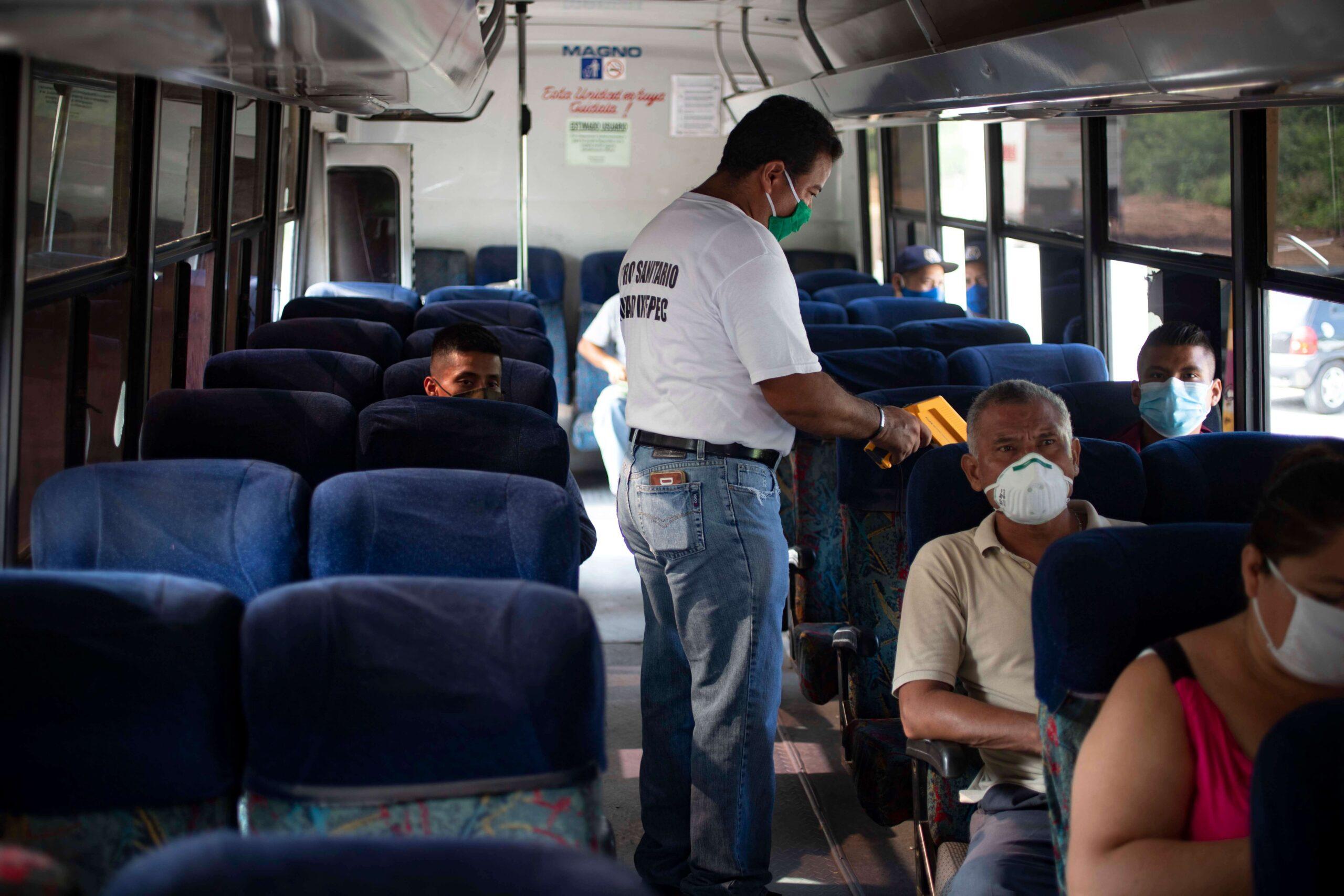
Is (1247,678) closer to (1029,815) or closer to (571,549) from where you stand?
(1029,815)

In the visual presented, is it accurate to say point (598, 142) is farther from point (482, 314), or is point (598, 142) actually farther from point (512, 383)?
point (512, 383)

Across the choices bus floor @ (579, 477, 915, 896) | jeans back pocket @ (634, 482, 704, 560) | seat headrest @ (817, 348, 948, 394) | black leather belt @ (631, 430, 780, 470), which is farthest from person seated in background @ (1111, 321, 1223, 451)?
jeans back pocket @ (634, 482, 704, 560)

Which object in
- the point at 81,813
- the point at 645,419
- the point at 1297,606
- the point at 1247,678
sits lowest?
the point at 81,813

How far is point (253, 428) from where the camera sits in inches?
123

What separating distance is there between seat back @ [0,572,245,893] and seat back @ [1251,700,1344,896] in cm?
133

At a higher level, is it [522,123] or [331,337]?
[522,123]

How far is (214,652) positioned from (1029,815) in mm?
1440

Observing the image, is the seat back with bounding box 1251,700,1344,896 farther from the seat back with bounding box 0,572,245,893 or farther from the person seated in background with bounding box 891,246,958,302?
the person seated in background with bounding box 891,246,958,302

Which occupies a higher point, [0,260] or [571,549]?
[0,260]

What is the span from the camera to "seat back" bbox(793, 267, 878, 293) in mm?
8469

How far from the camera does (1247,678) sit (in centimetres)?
153

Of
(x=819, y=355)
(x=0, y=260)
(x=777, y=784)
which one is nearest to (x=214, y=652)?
(x=0, y=260)

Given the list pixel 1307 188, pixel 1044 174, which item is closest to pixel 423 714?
pixel 1307 188

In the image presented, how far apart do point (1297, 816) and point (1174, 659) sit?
310 millimetres
